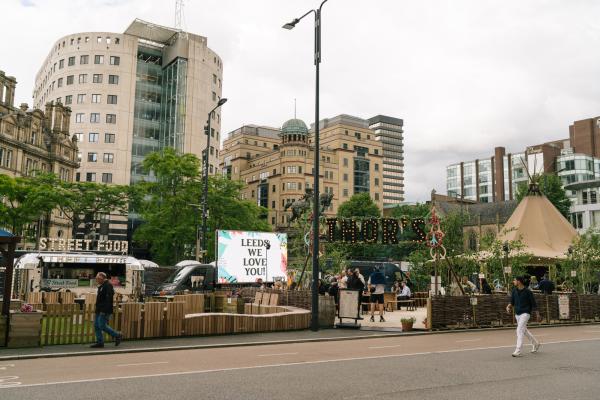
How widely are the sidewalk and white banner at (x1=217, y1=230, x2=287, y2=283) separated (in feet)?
31.8

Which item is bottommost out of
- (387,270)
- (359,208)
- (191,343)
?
(191,343)

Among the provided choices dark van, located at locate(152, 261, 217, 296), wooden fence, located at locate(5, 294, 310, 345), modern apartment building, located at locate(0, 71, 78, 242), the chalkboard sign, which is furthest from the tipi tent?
modern apartment building, located at locate(0, 71, 78, 242)

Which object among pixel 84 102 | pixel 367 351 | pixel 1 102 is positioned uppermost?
pixel 84 102

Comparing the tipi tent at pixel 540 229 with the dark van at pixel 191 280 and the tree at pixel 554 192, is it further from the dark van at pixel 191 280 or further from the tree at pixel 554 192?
the tree at pixel 554 192

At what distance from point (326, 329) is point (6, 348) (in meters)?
9.57

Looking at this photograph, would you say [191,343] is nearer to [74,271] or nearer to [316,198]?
[316,198]

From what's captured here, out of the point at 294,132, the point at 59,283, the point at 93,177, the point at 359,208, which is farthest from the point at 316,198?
the point at 294,132

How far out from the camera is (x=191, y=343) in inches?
580

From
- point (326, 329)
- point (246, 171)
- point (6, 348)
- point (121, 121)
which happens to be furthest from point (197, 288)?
point (246, 171)

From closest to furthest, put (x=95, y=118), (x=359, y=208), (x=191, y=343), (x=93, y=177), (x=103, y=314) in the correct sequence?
(x=103, y=314)
(x=191, y=343)
(x=93, y=177)
(x=95, y=118)
(x=359, y=208)

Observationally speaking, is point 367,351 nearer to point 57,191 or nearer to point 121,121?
point 57,191

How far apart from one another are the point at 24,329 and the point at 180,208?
35218 millimetres

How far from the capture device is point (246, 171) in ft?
436

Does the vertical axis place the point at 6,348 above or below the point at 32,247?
below
